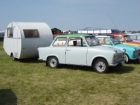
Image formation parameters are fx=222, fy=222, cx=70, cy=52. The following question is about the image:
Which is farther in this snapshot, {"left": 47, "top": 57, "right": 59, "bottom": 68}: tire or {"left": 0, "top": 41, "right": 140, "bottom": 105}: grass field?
{"left": 47, "top": 57, "right": 59, "bottom": 68}: tire

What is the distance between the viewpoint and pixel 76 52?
32.1ft

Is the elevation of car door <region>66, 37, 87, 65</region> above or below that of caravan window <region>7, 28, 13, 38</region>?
below

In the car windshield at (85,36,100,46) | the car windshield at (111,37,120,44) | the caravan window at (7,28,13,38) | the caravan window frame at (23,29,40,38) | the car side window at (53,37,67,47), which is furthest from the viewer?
the caravan window at (7,28,13,38)

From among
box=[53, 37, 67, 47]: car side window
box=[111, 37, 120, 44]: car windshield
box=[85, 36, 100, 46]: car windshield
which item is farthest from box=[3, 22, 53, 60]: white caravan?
box=[85, 36, 100, 46]: car windshield

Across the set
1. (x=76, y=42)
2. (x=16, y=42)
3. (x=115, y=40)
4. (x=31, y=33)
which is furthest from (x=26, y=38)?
(x=115, y=40)

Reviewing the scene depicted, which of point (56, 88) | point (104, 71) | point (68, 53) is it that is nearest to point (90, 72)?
point (104, 71)

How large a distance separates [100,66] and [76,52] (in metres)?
1.22

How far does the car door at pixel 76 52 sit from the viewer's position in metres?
9.67

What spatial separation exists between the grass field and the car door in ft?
1.58

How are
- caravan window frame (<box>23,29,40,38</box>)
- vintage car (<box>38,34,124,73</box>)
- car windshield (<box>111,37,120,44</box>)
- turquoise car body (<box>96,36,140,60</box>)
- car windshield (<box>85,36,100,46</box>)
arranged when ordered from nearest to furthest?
vintage car (<box>38,34,124,73</box>) → car windshield (<box>85,36,100,46</box>) → turquoise car body (<box>96,36,140,60</box>) → car windshield (<box>111,37,120,44</box>) → caravan window frame (<box>23,29,40,38</box>)

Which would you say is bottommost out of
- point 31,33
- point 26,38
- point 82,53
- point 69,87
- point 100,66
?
point 69,87

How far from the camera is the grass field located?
5879mm

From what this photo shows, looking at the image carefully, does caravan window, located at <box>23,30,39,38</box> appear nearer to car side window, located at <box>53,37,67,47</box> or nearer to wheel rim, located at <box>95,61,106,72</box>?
car side window, located at <box>53,37,67,47</box>

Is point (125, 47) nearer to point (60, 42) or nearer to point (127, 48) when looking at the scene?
point (127, 48)
